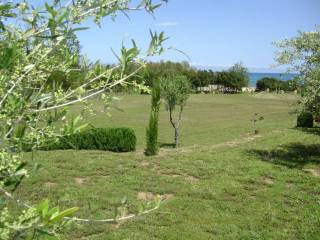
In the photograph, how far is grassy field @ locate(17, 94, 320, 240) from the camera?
8.93 m

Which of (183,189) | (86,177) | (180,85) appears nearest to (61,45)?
(183,189)

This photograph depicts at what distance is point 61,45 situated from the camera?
229cm

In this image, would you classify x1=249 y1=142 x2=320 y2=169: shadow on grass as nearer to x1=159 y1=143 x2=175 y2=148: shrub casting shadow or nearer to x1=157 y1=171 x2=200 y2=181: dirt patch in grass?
x1=157 y1=171 x2=200 y2=181: dirt patch in grass

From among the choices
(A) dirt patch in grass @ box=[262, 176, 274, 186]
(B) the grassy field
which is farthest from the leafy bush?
(A) dirt patch in grass @ box=[262, 176, 274, 186]

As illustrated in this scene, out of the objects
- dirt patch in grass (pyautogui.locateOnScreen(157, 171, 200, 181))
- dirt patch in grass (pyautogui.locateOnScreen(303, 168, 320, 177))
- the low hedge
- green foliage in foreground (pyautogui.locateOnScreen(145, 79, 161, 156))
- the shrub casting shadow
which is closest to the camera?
dirt patch in grass (pyautogui.locateOnScreen(157, 171, 200, 181))

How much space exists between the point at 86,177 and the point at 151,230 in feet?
15.1

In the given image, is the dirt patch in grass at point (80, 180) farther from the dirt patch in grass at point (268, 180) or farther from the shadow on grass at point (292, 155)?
the shadow on grass at point (292, 155)

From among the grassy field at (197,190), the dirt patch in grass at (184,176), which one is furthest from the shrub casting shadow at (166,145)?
the dirt patch in grass at (184,176)

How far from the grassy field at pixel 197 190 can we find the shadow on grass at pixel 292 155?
0.13 feet

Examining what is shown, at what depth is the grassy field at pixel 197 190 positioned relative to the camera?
893cm

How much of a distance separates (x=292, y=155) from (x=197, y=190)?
24.6 ft

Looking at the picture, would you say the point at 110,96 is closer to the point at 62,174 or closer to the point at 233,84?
the point at 62,174

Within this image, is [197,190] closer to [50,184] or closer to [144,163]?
[144,163]

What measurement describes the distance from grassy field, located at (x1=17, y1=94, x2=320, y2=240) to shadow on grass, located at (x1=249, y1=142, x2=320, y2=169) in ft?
0.13
